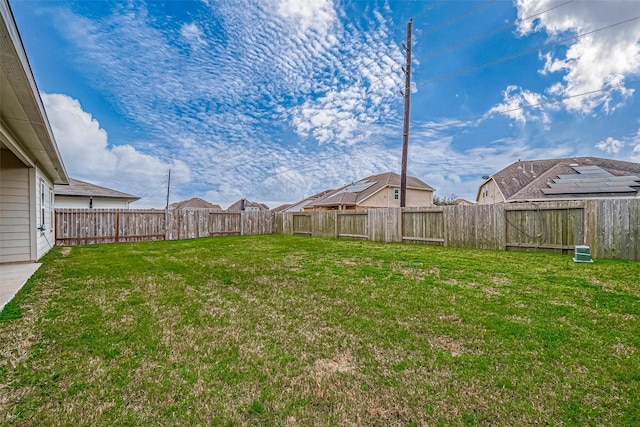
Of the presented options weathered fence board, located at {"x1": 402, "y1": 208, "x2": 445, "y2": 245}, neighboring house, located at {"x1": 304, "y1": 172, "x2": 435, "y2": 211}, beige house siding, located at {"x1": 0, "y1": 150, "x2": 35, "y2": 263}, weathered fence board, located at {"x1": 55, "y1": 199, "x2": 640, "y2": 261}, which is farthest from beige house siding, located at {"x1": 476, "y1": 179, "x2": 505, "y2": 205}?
beige house siding, located at {"x1": 0, "y1": 150, "x2": 35, "y2": 263}

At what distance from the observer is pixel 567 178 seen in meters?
15.7

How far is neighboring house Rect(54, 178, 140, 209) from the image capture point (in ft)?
55.6

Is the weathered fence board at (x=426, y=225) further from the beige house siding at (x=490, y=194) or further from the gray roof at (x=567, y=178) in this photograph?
the beige house siding at (x=490, y=194)

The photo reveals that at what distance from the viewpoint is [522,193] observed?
15727 mm

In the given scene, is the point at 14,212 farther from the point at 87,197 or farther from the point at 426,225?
the point at 87,197

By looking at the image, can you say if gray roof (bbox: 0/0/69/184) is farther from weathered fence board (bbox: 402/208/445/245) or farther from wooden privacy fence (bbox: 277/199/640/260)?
weathered fence board (bbox: 402/208/445/245)

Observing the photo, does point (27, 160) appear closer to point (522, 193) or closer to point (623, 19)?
point (623, 19)

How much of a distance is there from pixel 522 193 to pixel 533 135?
4102 mm

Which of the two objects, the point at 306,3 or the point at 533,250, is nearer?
A: the point at 533,250

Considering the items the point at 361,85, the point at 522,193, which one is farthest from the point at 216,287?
the point at 522,193

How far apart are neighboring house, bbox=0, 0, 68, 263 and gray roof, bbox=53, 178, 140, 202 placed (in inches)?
379

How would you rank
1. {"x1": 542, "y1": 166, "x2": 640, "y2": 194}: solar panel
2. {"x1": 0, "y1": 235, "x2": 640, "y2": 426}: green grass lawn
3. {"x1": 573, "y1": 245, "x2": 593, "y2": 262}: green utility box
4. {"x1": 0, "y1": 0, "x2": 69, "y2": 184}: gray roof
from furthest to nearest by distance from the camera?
1. {"x1": 542, "y1": 166, "x2": 640, "y2": 194}: solar panel
2. {"x1": 573, "y1": 245, "x2": 593, "y2": 262}: green utility box
3. {"x1": 0, "y1": 0, "x2": 69, "y2": 184}: gray roof
4. {"x1": 0, "y1": 235, "x2": 640, "y2": 426}: green grass lawn

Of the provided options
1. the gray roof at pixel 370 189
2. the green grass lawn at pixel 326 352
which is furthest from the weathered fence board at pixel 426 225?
the gray roof at pixel 370 189

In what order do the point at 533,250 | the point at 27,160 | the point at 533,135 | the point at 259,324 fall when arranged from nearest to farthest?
the point at 259,324 < the point at 27,160 < the point at 533,250 < the point at 533,135
